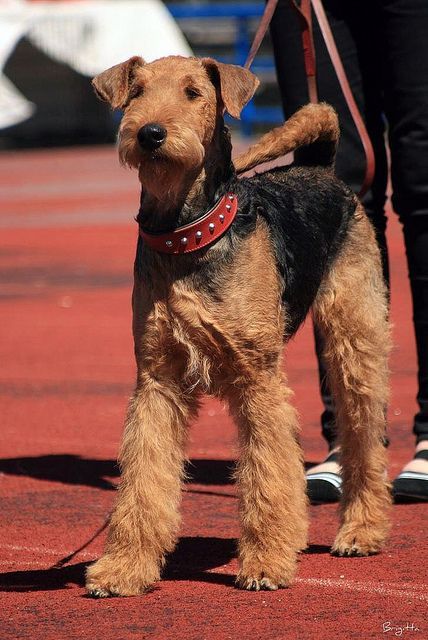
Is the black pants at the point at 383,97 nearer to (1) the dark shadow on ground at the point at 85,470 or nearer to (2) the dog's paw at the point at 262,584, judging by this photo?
(1) the dark shadow on ground at the point at 85,470

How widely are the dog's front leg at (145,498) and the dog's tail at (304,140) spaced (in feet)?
3.71

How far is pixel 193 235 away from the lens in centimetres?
406

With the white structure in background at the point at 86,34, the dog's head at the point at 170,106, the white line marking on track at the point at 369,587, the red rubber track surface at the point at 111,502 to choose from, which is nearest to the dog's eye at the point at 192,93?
the dog's head at the point at 170,106

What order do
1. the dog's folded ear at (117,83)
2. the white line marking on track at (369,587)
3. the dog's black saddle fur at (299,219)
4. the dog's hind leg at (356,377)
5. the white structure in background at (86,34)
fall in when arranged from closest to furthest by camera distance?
the white line marking on track at (369,587) < the dog's folded ear at (117,83) < the dog's black saddle fur at (299,219) < the dog's hind leg at (356,377) < the white structure in background at (86,34)

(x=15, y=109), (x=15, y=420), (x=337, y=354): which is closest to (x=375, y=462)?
(x=337, y=354)

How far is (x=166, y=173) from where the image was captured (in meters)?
3.84

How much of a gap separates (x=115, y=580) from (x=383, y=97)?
2520 millimetres

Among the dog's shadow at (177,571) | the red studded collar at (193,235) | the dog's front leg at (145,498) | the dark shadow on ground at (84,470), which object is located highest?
the red studded collar at (193,235)

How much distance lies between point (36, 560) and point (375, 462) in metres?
1.35

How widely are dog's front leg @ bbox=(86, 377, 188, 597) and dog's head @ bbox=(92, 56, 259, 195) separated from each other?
0.76m

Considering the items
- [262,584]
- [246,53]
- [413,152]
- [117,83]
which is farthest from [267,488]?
[246,53]

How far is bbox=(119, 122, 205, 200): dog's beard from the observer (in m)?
3.76

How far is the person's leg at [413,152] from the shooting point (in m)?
5.10

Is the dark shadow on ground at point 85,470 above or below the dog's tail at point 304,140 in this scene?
below
